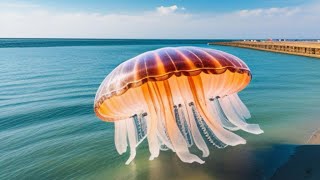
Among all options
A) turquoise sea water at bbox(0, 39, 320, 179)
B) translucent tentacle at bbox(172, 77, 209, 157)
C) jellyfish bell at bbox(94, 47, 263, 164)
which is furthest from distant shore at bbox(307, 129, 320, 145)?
translucent tentacle at bbox(172, 77, 209, 157)

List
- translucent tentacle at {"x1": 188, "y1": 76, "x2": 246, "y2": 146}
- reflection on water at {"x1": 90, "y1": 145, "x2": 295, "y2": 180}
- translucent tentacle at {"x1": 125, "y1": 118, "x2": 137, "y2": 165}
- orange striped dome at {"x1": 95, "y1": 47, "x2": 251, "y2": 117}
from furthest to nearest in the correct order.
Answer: reflection on water at {"x1": 90, "y1": 145, "x2": 295, "y2": 180} < translucent tentacle at {"x1": 125, "y1": 118, "x2": 137, "y2": 165} < translucent tentacle at {"x1": 188, "y1": 76, "x2": 246, "y2": 146} < orange striped dome at {"x1": 95, "y1": 47, "x2": 251, "y2": 117}

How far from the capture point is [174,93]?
28.2 ft

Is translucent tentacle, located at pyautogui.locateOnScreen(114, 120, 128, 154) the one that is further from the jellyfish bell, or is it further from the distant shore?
the distant shore

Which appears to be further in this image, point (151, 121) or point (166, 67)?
point (151, 121)

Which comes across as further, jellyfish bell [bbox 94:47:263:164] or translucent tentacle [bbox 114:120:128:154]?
translucent tentacle [bbox 114:120:128:154]

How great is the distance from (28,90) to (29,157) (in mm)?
17562

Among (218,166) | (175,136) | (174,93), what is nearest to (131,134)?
(175,136)

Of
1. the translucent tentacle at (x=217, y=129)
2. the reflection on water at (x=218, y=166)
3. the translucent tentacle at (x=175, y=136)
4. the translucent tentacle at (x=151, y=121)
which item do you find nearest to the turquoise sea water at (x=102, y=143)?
the reflection on water at (x=218, y=166)

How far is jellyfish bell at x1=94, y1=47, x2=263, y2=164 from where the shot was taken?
705 cm

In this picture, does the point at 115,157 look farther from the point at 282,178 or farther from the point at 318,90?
the point at 318,90

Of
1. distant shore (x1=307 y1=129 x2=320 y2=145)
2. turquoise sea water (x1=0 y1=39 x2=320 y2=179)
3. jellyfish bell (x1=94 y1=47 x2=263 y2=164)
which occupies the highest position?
jellyfish bell (x1=94 y1=47 x2=263 y2=164)

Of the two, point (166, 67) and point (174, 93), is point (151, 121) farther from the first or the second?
point (166, 67)

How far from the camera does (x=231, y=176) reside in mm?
9367

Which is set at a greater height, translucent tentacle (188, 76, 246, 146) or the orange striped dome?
the orange striped dome
